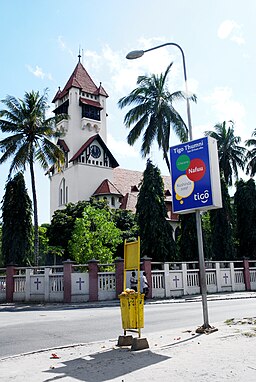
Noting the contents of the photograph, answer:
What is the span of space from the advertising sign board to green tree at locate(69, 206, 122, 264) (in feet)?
61.0

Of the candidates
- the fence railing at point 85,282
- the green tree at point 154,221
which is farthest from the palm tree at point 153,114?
the fence railing at point 85,282

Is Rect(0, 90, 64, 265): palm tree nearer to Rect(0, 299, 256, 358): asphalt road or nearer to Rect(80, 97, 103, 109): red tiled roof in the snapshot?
Rect(0, 299, 256, 358): asphalt road

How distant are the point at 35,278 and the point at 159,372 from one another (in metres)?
17.5

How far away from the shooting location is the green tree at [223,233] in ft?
116

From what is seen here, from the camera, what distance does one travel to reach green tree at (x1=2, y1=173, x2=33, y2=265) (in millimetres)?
29625

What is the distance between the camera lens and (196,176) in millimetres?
10391

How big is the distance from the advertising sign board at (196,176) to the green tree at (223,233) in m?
25.7

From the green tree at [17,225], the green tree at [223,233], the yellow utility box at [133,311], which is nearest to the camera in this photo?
the yellow utility box at [133,311]

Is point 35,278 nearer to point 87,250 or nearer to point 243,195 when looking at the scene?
point 87,250

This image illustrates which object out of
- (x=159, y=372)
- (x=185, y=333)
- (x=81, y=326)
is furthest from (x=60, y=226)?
(x=159, y=372)

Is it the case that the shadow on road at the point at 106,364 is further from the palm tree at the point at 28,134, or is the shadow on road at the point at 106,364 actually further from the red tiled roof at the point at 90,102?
the red tiled roof at the point at 90,102

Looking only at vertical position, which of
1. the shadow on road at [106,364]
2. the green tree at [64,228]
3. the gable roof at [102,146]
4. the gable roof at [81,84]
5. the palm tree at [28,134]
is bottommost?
the shadow on road at [106,364]

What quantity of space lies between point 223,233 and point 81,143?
2731 centimetres

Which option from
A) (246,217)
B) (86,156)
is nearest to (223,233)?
(246,217)
